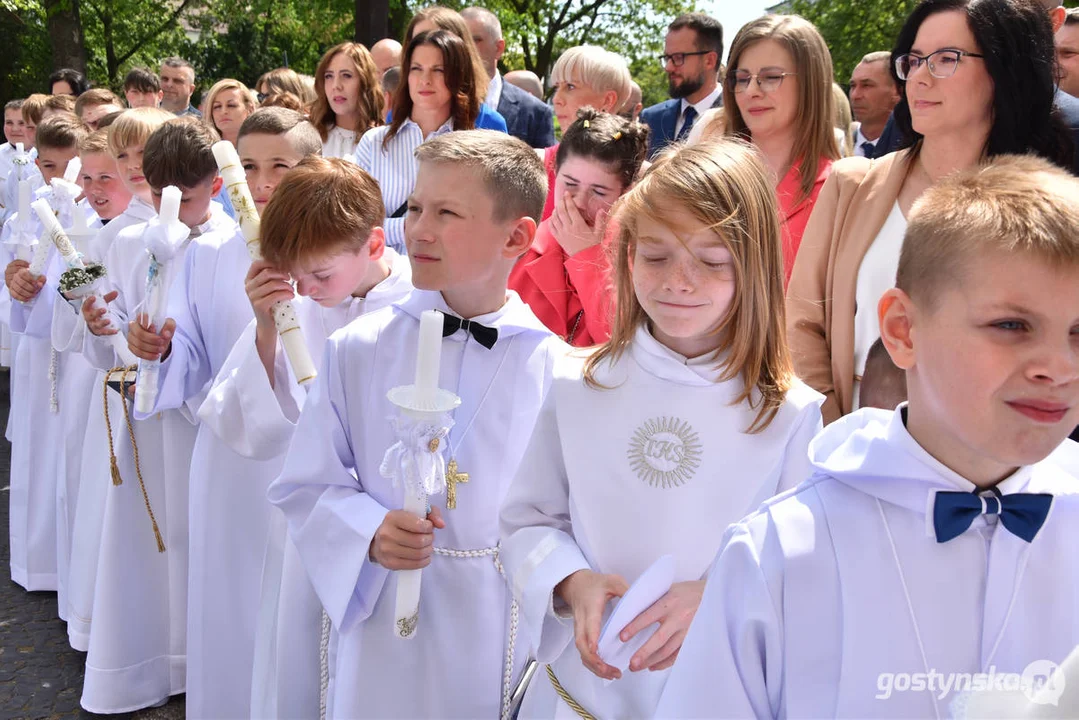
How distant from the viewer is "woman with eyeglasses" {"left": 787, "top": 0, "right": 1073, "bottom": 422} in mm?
2832

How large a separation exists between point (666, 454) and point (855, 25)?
20.3 meters

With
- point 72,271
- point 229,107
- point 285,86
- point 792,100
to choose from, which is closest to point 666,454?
point 792,100

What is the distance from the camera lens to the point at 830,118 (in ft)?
12.2

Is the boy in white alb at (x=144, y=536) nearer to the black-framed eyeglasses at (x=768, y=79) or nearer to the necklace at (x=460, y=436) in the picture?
the necklace at (x=460, y=436)

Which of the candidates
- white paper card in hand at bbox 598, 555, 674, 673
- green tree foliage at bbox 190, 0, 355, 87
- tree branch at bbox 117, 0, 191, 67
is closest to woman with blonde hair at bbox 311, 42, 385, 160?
white paper card in hand at bbox 598, 555, 674, 673

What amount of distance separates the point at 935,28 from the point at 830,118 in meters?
0.83

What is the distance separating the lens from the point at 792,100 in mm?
3709

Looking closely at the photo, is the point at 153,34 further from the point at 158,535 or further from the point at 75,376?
the point at 158,535

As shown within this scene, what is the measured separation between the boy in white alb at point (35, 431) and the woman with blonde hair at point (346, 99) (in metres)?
1.62

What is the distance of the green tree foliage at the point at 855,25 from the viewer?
65.3ft

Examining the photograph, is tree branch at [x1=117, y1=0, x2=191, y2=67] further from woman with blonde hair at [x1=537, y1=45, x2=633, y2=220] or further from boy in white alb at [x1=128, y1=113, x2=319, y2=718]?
boy in white alb at [x1=128, y1=113, x2=319, y2=718]

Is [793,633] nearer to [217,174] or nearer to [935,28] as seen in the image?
[935,28]

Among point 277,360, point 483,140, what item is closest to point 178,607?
point 277,360

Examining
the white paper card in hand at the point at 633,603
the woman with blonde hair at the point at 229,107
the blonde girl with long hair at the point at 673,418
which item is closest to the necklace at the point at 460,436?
the blonde girl with long hair at the point at 673,418
